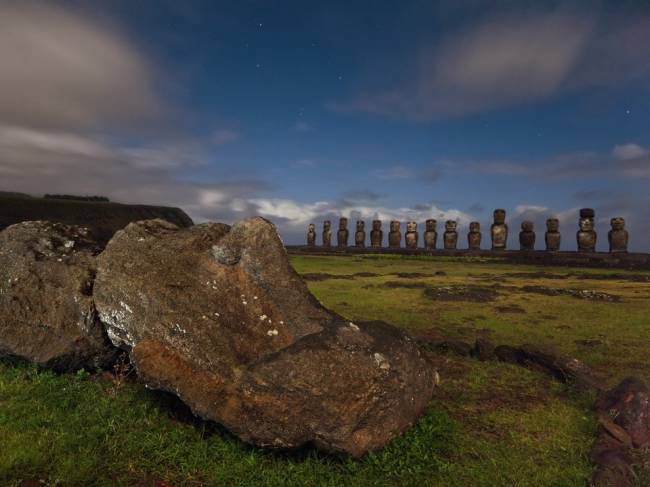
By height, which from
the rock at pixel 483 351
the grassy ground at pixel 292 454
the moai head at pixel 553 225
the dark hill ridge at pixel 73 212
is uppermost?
the moai head at pixel 553 225

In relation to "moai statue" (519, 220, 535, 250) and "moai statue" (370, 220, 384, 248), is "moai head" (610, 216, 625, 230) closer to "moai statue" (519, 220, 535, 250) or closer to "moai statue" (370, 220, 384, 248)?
"moai statue" (519, 220, 535, 250)

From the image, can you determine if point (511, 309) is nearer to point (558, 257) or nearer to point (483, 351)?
point (483, 351)

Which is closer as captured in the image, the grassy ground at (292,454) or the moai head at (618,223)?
the grassy ground at (292,454)

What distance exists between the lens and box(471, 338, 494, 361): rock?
711cm

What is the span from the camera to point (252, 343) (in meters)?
4.49

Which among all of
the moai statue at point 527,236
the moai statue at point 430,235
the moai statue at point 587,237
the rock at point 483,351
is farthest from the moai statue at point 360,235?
the rock at point 483,351

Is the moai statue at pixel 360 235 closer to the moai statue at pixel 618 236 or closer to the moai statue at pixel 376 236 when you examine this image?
the moai statue at pixel 376 236

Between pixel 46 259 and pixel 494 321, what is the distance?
870cm


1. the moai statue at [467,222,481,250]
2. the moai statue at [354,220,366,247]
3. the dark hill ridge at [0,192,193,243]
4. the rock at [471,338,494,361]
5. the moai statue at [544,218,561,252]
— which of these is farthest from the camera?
the moai statue at [354,220,366,247]

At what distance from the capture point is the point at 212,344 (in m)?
4.30

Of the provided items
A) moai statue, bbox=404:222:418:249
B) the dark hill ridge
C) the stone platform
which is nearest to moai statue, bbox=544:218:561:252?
the stone platform

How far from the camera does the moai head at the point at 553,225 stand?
32000mm

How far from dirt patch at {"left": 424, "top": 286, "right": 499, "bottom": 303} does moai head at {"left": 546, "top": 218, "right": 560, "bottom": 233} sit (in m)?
20.8

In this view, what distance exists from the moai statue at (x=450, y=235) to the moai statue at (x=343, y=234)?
444 inches
